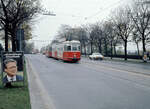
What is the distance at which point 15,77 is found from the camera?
30.0 feet

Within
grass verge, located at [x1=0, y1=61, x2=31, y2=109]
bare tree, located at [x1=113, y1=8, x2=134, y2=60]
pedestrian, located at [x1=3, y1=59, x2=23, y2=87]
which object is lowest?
grass verge, located at [x1=0, y1=61, x2=31, y2=109]

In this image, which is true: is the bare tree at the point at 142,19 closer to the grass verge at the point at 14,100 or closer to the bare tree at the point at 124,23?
the bare tree at the point at 124,23

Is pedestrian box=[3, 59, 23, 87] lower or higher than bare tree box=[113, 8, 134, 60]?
lower

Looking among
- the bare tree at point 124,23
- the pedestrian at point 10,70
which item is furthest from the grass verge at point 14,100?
the bare tree at point 124,23

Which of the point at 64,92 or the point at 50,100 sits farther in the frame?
the point at 64,92

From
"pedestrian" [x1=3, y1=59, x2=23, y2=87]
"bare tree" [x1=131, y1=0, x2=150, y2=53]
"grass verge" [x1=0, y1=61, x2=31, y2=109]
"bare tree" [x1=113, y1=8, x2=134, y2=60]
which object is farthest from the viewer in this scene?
"bare tree" [x1=113, y1=8, x2=134, y2=60]

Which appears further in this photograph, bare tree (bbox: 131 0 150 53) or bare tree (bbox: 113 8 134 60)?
bare tree (bbox: 113 8 134 60)

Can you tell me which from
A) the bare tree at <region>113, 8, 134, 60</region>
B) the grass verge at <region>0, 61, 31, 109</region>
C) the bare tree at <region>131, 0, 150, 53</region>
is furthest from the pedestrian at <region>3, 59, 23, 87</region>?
the bare tree at <region>113, 8, 134, 60</region>

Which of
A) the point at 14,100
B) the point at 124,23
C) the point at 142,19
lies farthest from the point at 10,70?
the point at 124,23

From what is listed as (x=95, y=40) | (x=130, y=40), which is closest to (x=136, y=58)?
(x=130, y=40)

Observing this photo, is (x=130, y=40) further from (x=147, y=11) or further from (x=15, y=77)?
(x=15, y=77)

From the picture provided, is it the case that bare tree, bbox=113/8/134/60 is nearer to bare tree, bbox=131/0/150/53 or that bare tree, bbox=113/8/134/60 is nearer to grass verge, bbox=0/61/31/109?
bare tree, bbox=131/0/150/53

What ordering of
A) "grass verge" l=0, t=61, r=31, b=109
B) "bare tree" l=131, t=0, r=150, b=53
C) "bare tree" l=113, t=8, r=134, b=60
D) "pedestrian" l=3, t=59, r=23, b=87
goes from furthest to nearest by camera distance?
"bare tree" l=113, t=8, r=134, b=60 < "bare tree" l=131, t=0, r=150, b=53 < "pedestrian" l=3, t=59, r=23, b=87 < "grass verge" l=0, t=61, r=31, b=109

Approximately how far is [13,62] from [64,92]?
105 inches
